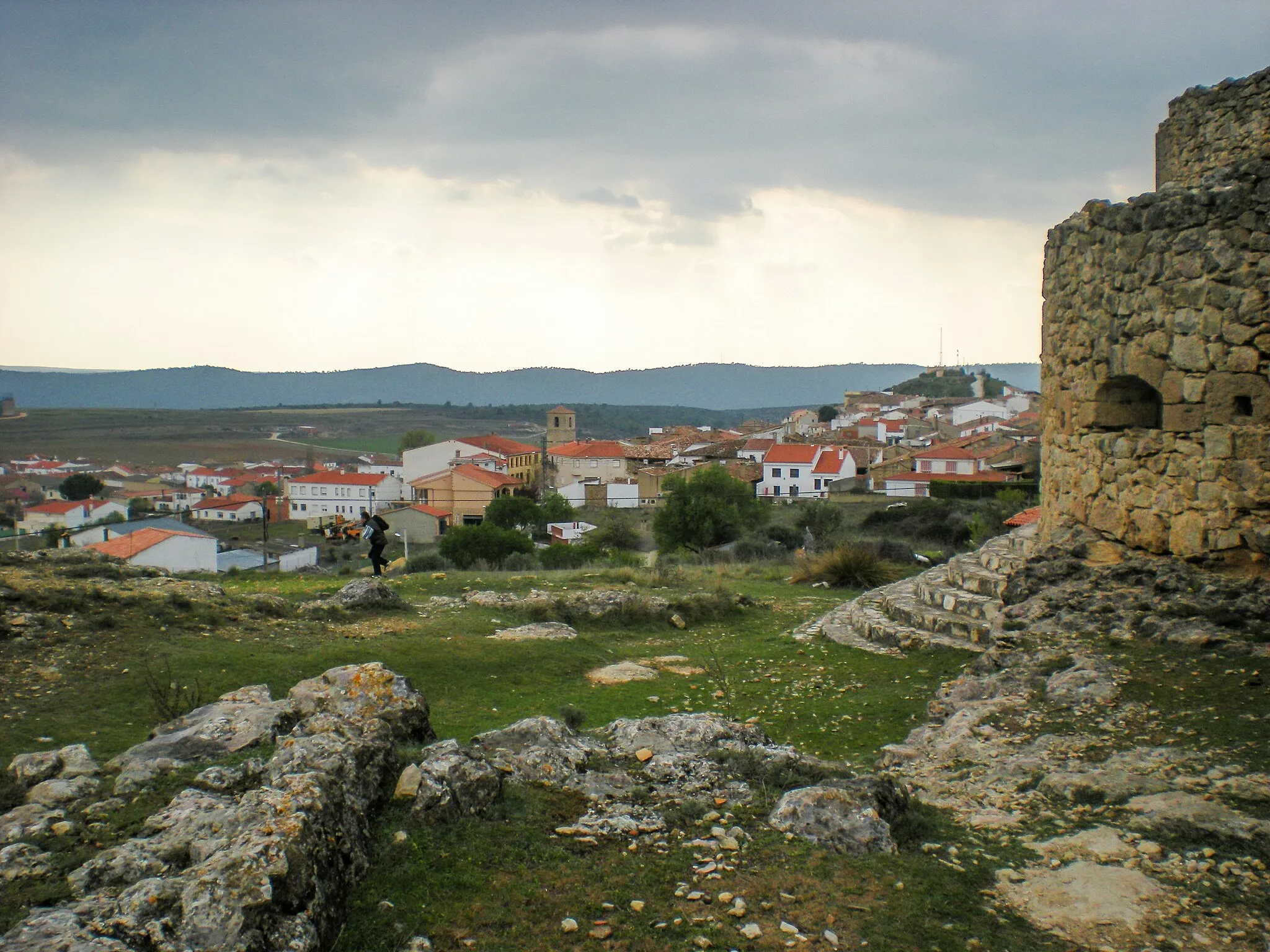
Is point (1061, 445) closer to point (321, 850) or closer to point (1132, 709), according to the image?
point (1132, 709)

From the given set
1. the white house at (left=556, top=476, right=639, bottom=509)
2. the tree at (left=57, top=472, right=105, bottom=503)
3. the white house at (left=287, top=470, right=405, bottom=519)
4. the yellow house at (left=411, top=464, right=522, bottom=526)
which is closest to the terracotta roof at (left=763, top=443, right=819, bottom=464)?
the white house at (left=556, top=476, right=639, bottom=509)

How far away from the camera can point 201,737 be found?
516 cm

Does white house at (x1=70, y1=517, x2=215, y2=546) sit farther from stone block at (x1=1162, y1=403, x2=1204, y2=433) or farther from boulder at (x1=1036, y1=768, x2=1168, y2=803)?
boulder at (x1=1036, y1=768, x2=1168, y2=803)

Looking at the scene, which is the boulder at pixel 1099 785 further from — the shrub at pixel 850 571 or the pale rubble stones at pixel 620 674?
the shrub at pixel 850 571

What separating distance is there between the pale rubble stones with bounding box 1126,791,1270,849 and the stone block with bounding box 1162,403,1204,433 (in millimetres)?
3485

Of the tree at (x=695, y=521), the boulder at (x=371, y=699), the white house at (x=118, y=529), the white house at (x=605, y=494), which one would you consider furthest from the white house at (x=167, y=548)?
the white house at (x=605, y=494)

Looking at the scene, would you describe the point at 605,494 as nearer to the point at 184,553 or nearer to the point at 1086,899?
the point at 184,553

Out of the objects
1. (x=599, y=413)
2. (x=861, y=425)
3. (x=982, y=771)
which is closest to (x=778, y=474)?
(x=861, y=425)

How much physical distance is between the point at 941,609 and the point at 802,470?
51.6 metres

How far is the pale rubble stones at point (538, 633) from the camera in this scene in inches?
411

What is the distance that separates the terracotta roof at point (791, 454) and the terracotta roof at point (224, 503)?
3360 centimetres

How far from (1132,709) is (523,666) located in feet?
18.4

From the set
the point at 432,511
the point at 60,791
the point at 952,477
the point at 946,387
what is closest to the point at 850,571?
the point at 60,791

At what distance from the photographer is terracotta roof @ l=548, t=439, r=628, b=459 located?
70.1 metres
